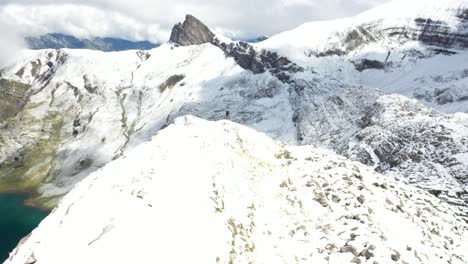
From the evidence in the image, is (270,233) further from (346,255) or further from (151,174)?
(151,174)

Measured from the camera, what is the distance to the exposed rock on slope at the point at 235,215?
32.2 m

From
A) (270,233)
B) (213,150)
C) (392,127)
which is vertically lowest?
(392,127)

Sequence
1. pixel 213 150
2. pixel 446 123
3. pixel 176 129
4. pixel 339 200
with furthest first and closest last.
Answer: pixel 446 123 → pixel 176 129 → pixel 213 150 → pixel 339 200

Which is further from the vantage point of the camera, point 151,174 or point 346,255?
point 151,174

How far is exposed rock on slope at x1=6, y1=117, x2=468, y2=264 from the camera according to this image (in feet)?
105

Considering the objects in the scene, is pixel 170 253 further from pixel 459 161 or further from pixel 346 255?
pixel 459 161

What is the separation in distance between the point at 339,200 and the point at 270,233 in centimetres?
823

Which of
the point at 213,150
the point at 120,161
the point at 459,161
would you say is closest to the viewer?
the point at 120,161

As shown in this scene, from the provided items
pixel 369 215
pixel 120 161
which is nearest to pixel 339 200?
pixel 369 215

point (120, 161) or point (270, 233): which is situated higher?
point (120, 161)

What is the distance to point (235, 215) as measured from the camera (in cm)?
3962

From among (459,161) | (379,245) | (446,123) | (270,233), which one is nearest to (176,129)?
(270,233)

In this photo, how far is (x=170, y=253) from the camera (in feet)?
102

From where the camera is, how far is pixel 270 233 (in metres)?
40.2
